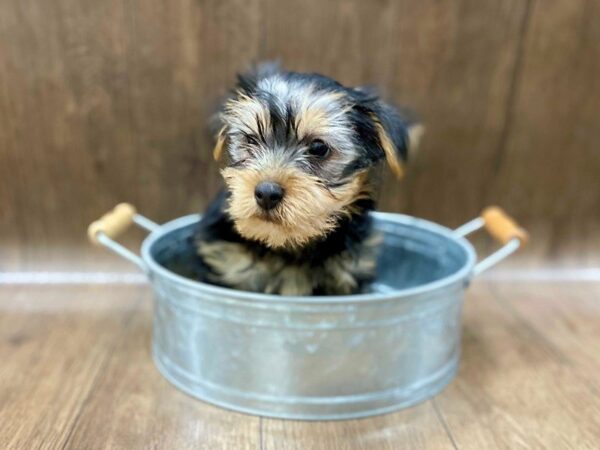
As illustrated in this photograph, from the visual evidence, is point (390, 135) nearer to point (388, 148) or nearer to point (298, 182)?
point (388, 148)

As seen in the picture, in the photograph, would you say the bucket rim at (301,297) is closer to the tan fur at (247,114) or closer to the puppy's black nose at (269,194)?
the puppy's black nose at (269,194)

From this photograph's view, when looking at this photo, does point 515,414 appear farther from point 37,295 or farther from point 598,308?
point 37,295

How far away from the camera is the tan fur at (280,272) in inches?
63.6

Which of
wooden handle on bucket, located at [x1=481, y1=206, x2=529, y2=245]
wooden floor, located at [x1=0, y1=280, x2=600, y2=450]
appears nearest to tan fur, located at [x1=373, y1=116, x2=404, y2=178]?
wooden handle on bucket, located at [x1=481, y1=206, x2=529, y2=245]

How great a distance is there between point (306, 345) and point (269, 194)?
37 cm

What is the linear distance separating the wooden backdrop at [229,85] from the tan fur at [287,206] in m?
0.68

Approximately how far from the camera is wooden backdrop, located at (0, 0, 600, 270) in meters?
2.10

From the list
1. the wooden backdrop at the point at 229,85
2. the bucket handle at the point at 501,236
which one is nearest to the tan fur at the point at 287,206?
the bucket handle at the point at 501,236

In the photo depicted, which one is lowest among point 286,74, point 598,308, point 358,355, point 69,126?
point 598,308

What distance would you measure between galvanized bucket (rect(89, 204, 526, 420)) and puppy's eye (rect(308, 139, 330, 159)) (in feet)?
1.12

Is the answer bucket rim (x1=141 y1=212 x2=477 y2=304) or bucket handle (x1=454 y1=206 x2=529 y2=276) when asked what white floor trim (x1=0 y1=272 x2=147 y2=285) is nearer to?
bucket rim (x1=141 y1=212 x2=477 y2=304)

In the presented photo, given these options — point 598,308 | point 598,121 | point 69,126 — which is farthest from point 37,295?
point 598,121

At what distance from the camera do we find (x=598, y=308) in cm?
222

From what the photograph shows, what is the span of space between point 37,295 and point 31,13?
3.11 feet
